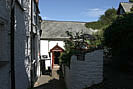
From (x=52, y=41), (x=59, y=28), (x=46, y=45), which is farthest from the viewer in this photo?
(x=59, y=28)

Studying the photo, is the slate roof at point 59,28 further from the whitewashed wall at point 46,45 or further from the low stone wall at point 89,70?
the low stone wall at point 89,70

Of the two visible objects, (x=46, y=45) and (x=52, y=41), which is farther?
(x=52, y=41)

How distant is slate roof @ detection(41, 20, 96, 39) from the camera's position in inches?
1016

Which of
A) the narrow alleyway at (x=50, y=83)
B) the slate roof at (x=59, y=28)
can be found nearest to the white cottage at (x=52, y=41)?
the slate roof at (x=59, y=28)

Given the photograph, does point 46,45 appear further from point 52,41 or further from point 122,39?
point 122,39

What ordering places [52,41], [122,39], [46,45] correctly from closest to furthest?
[122,39], [46,45], [52,41]

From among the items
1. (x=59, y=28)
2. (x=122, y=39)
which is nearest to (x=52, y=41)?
(x=59, y=28)

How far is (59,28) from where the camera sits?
27.7 m

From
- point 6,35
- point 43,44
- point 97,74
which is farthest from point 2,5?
point 43,44

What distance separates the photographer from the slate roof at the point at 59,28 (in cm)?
2580

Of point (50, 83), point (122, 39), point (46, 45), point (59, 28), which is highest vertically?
point (59, 28)

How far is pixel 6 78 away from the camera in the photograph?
634cm

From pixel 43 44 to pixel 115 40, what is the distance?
53.8 feet

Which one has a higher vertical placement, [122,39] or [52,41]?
[52,41]
